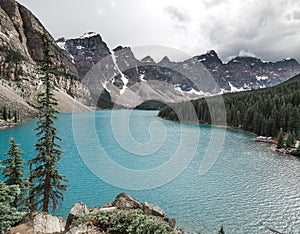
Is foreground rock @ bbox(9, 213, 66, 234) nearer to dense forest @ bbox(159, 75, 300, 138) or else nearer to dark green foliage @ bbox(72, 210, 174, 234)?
dark green foliage @ bbox(72, 210, 174, 234)

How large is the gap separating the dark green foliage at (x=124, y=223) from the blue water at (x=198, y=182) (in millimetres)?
11002

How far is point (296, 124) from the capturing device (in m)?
61.5

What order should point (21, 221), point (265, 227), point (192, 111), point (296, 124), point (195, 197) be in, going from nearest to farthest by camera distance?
point (21, 221) < point (265, 227) < point (195, 197) < point (296, 124) < point (192, 111)

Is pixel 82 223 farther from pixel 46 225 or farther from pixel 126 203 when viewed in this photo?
pixel 126 203

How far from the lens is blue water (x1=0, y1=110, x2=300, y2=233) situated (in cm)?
2014

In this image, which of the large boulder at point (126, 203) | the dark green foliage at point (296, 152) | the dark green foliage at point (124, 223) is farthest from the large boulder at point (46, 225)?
the dark green foliage at point (296, 152)

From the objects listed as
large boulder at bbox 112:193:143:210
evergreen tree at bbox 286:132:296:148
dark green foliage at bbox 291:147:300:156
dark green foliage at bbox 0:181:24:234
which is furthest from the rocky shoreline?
evergreen tree at bbox 286:132:296:148

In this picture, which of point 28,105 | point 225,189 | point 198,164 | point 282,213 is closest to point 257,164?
point 198,164

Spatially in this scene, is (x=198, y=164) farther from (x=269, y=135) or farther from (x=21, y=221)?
(x=269, y=135)

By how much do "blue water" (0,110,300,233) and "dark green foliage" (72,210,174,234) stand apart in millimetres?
11002

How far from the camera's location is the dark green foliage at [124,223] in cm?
867

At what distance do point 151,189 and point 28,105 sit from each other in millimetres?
117803

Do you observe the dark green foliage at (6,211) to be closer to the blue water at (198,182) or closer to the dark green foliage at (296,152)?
the blue water at (198,182)

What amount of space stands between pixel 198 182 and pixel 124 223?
21.7 metres
